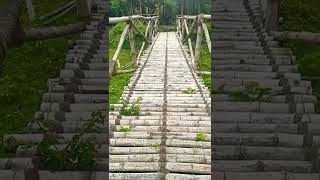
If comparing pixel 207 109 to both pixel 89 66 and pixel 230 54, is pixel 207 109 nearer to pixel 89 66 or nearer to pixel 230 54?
pixel 230 54

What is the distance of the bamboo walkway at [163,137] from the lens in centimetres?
450

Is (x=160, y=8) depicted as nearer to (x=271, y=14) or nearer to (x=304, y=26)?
(x=304, y=26)

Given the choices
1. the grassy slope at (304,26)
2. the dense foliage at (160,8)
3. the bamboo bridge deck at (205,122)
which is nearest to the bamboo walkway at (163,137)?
the bamboo bridge deck at (205,122)

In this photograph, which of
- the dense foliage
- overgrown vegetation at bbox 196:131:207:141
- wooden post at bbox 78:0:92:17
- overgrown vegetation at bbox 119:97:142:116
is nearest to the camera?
overgrown vegetation at bbox 196:131:207:141

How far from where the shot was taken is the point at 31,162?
13.4 ft

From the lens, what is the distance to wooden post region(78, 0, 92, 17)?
8297 mm

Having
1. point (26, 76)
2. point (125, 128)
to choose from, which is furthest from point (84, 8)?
point (125, 128)

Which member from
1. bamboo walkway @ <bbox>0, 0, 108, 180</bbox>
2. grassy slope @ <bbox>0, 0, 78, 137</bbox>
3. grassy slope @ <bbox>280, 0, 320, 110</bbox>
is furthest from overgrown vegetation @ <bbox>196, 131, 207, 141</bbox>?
grassy slope @ <bbox>0, 0, 78, 137</bbox>

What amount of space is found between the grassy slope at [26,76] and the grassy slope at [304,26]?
3647 millimetres

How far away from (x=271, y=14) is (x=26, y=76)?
3979 mm

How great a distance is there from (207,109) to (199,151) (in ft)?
6.07

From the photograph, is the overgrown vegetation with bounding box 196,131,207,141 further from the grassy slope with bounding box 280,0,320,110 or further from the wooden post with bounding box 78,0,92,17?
the wooden post with bounding box 78,0,92,17

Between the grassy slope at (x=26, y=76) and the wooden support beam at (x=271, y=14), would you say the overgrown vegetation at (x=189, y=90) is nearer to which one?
the wooden support beam at (x=271, y=14)

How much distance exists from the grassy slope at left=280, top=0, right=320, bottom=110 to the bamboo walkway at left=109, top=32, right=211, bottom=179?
1.56 meters
